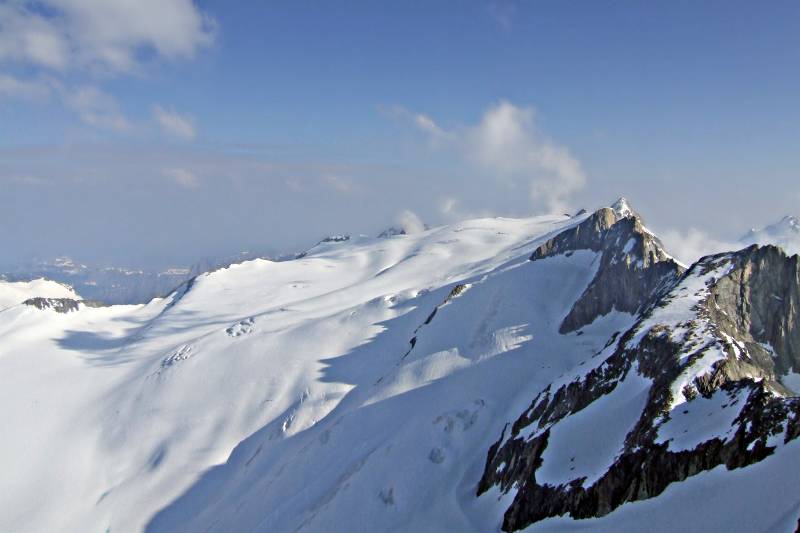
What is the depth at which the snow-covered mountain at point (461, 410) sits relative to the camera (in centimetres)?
3553

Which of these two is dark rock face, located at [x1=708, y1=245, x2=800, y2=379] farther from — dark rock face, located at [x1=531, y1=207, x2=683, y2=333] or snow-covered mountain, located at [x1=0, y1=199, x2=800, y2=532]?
dark rock face, located at [x1=531, y1=207, x2=683, y2=333]

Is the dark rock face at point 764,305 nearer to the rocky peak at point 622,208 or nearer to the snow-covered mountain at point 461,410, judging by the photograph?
the snow-covered mountain at point 461,410

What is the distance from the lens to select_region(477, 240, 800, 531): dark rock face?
32.9 meters

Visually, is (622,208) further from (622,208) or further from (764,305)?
(764,305)

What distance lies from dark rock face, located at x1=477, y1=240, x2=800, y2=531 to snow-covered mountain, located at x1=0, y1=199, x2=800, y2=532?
0.18 m

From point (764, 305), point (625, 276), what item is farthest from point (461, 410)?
point (764, 305)

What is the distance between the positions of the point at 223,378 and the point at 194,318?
74.0m

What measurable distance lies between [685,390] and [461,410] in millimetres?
37644

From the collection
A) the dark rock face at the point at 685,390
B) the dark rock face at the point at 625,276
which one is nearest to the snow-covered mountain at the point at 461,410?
the dark rock face at the point at 685,390

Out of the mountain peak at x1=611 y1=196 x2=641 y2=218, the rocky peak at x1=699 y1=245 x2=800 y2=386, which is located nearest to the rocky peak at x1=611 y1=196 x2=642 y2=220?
the mountain peak at x1=611 y1=196 x2=641 y2=218

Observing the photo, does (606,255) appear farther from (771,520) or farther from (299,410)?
(771,520)

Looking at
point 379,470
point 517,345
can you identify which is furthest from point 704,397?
point 517,345

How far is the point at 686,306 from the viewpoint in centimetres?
5531

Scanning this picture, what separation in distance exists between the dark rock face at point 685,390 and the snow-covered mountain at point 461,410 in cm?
18
